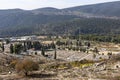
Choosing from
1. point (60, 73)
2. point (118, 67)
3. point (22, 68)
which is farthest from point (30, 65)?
point (118, 67)

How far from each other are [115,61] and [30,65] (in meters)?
24.2

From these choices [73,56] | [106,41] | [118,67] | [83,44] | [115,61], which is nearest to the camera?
[118,67]

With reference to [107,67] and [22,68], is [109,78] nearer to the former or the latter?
[107,67]

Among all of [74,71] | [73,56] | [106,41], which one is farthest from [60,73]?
[106,41]

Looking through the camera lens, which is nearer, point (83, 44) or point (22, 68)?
point (22, 68)

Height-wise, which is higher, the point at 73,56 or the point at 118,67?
the point at 118,67

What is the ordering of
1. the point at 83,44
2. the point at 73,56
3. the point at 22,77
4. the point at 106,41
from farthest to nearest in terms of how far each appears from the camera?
the point at 106,41
the point at 83,44
the point at 73,56
the point at 22,77

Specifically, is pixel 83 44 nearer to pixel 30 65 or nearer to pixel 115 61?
pixel 115 61

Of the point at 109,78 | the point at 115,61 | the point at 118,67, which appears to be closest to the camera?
the point at 109,78

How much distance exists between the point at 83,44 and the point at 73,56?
50.2 meters

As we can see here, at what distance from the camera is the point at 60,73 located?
73312mm

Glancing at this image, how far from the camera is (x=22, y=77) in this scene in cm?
6969

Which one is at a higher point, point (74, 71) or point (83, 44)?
point (74, 71)

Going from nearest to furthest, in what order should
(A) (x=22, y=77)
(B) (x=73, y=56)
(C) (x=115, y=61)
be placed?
(A) (x=22, y=77) < (C) (x=115, y=61) < (B) (x=73, y=56)
